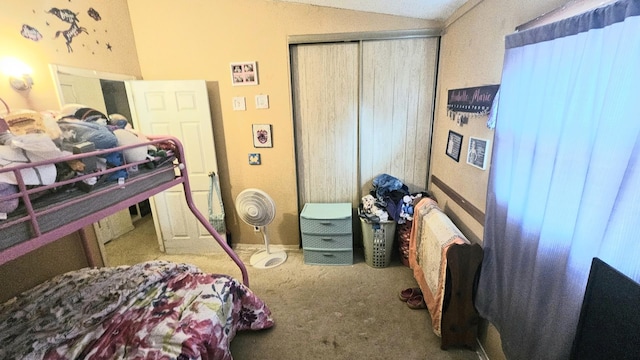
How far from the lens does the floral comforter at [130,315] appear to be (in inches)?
49.3

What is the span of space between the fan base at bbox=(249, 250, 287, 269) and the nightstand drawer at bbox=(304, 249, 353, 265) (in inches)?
12.3

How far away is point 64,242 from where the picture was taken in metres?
2.08

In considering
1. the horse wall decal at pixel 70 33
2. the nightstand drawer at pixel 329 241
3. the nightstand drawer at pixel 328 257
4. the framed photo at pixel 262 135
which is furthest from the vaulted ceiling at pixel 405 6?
the nightstand drawer at pixel 328 257

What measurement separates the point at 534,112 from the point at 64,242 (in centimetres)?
316

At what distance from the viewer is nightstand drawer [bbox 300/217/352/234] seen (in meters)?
2.67

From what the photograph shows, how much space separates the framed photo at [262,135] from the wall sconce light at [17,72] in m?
1.69

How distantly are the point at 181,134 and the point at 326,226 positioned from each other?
6.04 ft

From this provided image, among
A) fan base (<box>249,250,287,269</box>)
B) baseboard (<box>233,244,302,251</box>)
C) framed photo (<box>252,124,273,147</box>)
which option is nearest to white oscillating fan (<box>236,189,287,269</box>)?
fan base (<box>249,250,287,269</box>)

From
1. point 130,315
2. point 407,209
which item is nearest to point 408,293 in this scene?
point 407,209

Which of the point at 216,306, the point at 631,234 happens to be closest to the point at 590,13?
the point at 631,234

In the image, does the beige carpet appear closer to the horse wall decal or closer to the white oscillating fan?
the white oscillating fan

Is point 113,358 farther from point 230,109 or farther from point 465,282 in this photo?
point 230,109

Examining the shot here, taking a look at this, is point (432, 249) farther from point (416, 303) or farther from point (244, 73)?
point (244, 73)

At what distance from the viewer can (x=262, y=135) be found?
2.90m
